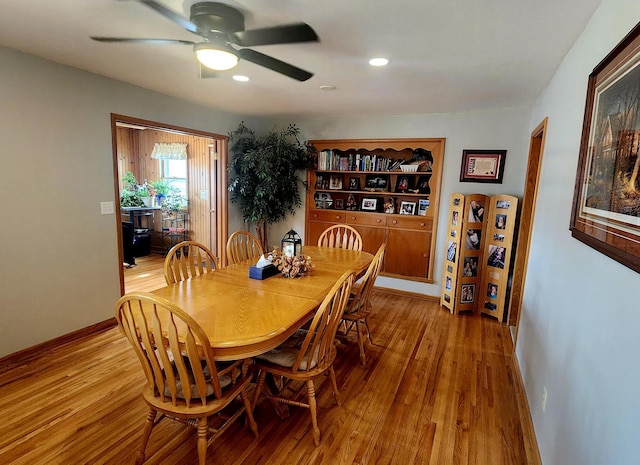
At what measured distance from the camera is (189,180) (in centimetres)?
606

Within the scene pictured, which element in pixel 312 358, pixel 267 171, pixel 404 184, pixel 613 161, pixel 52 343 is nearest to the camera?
pixel 613 161

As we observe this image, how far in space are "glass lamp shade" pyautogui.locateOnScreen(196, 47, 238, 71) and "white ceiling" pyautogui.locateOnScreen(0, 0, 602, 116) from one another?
22cm

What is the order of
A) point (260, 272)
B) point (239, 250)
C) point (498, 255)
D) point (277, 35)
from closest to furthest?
point (277, 35)
point (260, 272)
point (239, 250)
point (498, 255)

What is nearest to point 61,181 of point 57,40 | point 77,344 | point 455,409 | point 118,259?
point 118,259

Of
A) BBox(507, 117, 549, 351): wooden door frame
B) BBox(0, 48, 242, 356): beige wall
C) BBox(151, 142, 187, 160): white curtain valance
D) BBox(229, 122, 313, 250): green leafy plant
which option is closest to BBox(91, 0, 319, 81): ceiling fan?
BBox(0, 48, 242, 356): beige wall

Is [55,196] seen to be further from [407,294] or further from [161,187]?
[407,294]

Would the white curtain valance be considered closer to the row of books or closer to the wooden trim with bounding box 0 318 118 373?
the row of books

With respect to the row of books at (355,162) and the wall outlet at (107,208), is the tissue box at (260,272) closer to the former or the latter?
the wall outlet at (107,208)

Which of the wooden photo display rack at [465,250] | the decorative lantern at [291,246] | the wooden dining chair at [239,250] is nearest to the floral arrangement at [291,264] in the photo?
the decorative lantern at [291,246]

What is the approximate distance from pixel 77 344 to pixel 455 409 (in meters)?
3.03

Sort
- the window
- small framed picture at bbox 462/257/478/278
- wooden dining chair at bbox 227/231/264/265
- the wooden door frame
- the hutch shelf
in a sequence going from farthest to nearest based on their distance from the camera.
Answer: the window < the hutch shelf < small framed picture at bbox 462/257/478/278 < the wooden door frame < wooden dining chair at bbox 227/231/264/265

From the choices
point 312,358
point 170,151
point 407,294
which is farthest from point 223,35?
point 170,151

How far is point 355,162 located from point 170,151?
140 inches

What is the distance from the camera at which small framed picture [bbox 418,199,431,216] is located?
427cm
